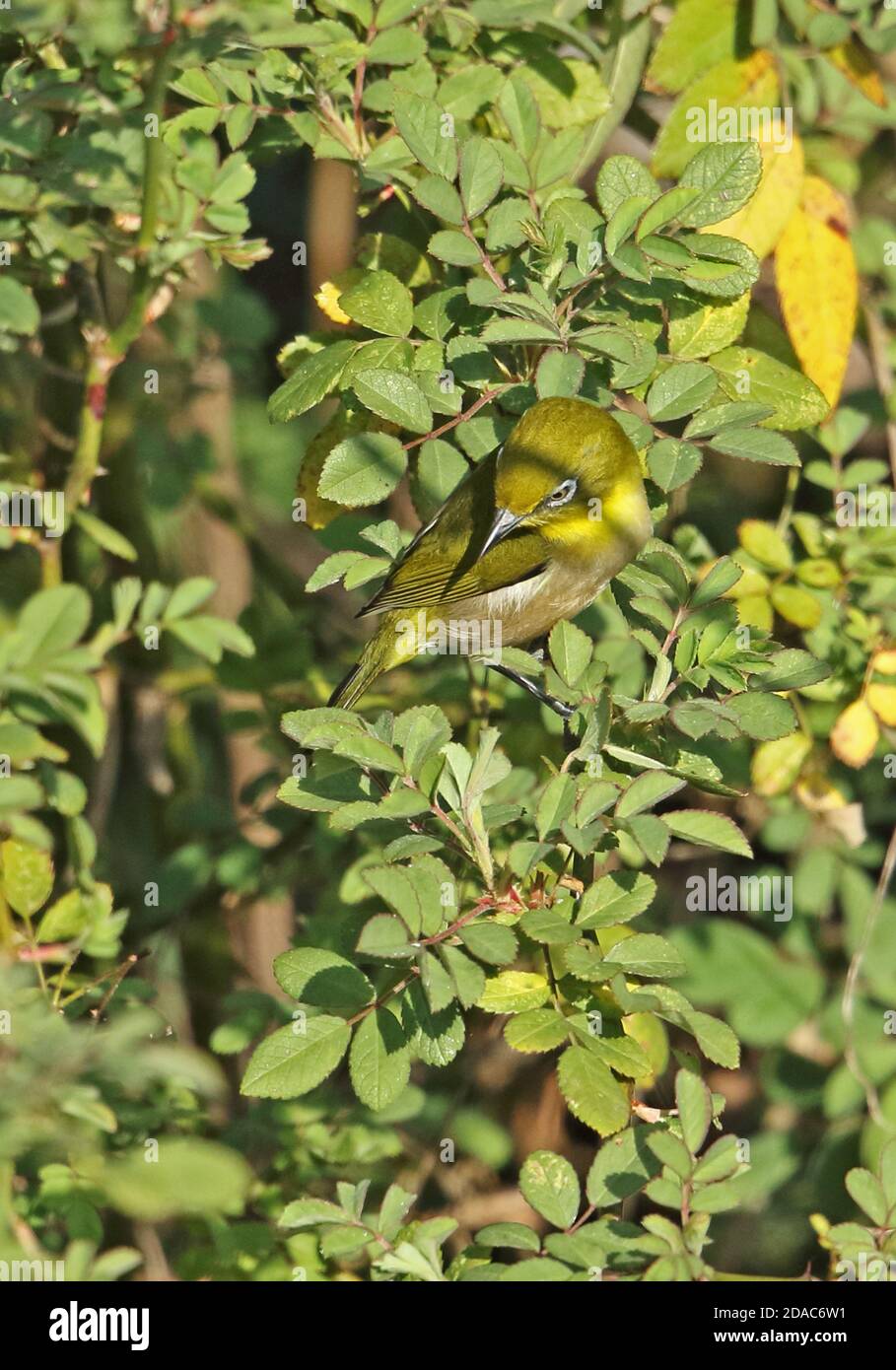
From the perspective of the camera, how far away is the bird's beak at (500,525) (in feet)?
9.90

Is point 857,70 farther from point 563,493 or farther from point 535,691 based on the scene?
point 535,691

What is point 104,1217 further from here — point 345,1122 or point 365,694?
point 365,694

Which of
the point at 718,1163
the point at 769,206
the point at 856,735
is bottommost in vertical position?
the point at 718,1163

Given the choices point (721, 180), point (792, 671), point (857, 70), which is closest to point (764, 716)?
point (792, 671)

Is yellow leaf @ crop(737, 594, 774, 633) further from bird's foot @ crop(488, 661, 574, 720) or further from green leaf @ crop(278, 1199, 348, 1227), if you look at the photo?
green leaf @ crop(278, 1199, 348, 1227)

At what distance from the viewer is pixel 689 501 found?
386 centimetres

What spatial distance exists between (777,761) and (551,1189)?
56.6 inches

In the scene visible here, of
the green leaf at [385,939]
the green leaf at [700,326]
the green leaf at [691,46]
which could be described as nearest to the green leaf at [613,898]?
the green leaf at [385,939]

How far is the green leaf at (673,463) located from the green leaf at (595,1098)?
90 cm

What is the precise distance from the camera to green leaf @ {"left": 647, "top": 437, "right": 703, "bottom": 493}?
2209 millimetres

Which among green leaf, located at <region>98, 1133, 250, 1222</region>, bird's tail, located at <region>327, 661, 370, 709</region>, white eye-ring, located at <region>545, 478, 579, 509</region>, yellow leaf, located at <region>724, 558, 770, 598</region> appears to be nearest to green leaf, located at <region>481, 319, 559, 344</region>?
white eye-ring, located at <region>545, 478, 579, 509</region>

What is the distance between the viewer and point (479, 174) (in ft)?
7.45

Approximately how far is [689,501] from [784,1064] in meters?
1.64

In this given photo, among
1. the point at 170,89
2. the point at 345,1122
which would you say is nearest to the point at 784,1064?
the point at 345,1122
